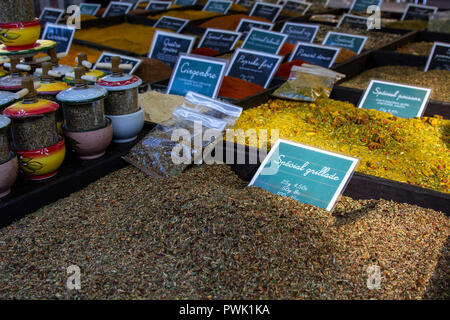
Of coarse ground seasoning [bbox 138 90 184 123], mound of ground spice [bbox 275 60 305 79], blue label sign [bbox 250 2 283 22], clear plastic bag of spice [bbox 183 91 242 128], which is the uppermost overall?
blue label sign [bbox 250 2 283 22]

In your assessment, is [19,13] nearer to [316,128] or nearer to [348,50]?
[316,128]

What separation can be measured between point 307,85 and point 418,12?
3.23 m

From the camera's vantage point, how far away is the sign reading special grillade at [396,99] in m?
2.08

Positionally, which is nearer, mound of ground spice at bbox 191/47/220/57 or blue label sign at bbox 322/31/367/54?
mound of ground spice at bbox 191/47/220/57

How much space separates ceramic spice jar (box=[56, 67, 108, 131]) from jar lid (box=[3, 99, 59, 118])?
0.28ft

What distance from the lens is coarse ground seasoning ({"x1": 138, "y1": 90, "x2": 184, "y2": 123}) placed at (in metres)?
1.94


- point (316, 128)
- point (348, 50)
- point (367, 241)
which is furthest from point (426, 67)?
point (367, 241)

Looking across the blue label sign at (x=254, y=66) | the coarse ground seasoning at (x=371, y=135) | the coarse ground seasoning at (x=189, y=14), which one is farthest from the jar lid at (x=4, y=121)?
the coarse ground seasoning at (x=189, y=14)

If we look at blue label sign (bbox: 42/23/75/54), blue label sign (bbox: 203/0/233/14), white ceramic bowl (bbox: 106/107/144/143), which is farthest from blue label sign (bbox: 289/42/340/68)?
blue label sign (bbox: 203/0/233/14)

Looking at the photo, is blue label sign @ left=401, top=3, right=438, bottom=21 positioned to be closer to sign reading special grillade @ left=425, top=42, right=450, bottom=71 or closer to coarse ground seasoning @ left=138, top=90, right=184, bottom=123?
sign reading special grillade @ left=425, top=42, right=450, bottom=71

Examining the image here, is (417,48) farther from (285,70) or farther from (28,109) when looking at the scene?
(28,109)

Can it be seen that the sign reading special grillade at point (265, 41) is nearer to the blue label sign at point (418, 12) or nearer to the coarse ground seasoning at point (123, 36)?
the coarse ground seasoning at point (123, 36)

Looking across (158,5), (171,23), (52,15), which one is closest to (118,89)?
(171,23)

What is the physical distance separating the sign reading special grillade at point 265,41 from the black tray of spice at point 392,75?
0.48 m
